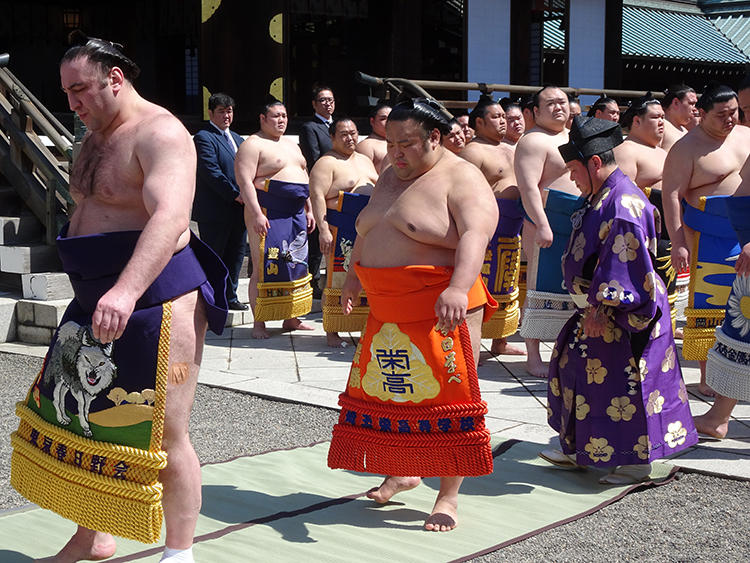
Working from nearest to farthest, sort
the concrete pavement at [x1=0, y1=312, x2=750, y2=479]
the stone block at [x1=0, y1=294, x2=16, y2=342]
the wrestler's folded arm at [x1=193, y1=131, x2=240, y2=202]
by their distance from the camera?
the concrete pavement at [x1=0, y1=312, x2=750, y2=479], the stone block at [x1=0, y1=294, x2=16, y2=342], the wrestler's folded arm at [x1=193, y1=131, x2=240, y2=202]

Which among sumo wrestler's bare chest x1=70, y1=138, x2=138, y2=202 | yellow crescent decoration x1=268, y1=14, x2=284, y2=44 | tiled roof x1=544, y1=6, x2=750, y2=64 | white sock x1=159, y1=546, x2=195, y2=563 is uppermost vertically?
tiled roof x1=544, y1=6, x2=750, y2=64

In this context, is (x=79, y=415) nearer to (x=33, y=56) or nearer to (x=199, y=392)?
(x=199, y=392)

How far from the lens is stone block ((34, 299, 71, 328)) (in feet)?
20.7

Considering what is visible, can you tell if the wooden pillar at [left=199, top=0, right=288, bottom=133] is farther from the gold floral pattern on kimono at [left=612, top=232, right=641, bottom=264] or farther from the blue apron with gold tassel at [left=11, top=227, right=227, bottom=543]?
the blue apron with gold tassel at [left=11, top=227, right=227, bottom=543]

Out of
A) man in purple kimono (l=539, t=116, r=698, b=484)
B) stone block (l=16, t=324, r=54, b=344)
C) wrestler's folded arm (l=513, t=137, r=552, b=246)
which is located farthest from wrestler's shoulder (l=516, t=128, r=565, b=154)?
stone block (l=16, t=324, r=54, b=344)

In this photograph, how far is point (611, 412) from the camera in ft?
11.8

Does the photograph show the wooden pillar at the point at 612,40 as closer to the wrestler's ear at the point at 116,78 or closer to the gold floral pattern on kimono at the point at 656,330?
the gold floral pattern on kimono at the point at 656,330

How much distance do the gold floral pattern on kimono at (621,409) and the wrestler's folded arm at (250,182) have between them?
3.29 m

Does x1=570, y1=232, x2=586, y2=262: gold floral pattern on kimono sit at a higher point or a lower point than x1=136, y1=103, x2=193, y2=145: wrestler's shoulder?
lower

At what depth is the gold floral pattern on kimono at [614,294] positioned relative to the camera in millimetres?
3441

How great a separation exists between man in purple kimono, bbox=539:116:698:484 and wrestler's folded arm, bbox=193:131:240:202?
3.78 m

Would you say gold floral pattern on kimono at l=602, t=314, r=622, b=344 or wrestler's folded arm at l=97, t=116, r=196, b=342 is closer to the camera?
wrestler's folded arm at l=97, t=116, r=196, b=342

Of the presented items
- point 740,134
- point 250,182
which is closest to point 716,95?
point 740,134

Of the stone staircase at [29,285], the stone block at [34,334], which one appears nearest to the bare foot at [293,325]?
the stone staircase at [29,285]
